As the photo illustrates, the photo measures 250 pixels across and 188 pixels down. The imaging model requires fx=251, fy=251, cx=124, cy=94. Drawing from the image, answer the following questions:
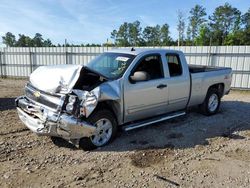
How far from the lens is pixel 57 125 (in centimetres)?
425

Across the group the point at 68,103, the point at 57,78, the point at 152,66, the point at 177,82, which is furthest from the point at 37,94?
the point at 177,82

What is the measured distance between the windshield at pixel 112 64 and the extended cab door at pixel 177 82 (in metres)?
1.17

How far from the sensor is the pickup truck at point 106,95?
4.32m

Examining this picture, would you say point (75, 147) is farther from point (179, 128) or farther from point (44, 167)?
point (179, 128)

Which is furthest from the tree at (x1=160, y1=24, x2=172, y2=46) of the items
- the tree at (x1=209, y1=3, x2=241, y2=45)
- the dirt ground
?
the dirt ground

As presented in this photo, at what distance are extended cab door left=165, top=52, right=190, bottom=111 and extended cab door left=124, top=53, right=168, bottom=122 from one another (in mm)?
217

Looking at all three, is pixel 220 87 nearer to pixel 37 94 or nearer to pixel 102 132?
pixel 102 132

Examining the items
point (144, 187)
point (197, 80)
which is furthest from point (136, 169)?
point (197, 80)

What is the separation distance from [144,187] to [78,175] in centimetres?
103

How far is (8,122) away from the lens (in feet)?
20.7

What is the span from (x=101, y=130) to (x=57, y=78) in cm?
128

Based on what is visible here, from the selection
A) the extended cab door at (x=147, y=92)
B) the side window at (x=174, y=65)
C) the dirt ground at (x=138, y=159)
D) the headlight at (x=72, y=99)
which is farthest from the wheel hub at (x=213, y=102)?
the headlight at (x=72, y=99)

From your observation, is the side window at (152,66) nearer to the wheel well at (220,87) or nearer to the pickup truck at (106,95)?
the pickup truck at (106,95)

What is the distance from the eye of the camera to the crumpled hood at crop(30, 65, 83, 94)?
14.6 feet
